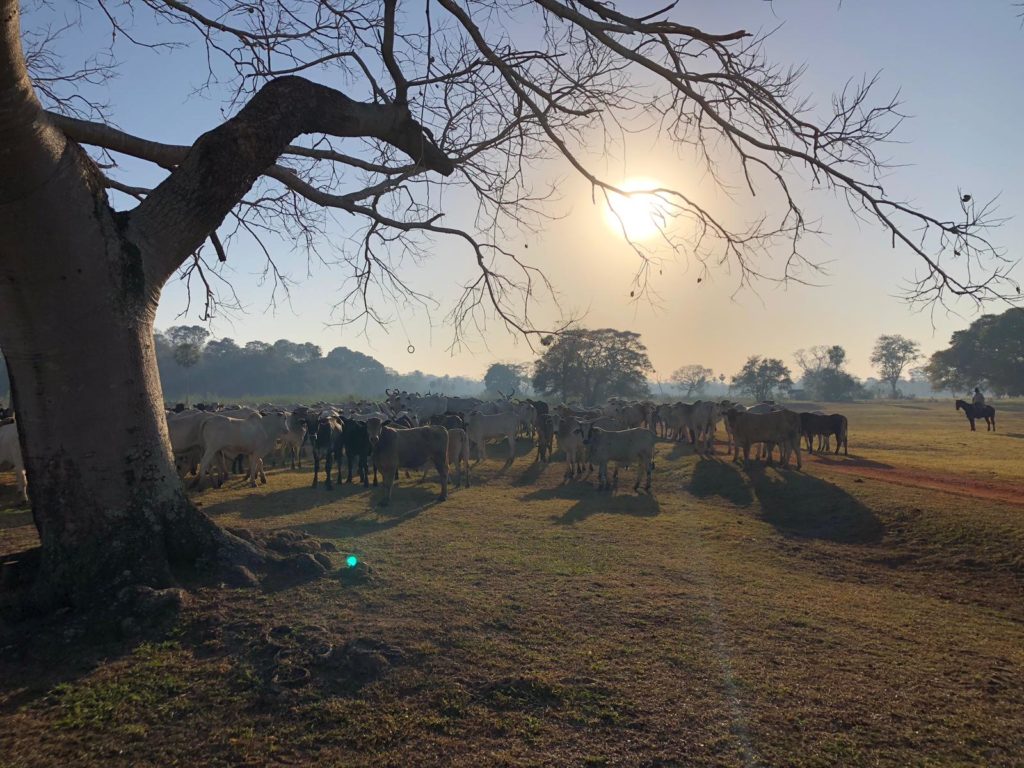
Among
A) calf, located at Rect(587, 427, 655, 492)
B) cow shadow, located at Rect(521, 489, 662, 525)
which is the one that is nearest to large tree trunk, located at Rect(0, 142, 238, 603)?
cow shadow, located at Rect(521, 489, 662, 525)

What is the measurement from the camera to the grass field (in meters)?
3.44

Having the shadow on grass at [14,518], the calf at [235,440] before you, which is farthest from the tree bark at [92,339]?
the calf at [235,440]

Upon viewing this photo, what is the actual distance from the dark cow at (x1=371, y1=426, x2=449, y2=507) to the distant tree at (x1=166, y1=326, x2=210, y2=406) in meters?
36.7

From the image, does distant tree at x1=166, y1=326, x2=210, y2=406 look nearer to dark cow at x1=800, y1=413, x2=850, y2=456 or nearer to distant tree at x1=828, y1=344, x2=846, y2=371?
dark cow at x1=800, y1=413, x2=850, y2=456

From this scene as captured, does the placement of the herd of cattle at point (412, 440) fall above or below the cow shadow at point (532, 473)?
above

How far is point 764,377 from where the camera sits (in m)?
88.2

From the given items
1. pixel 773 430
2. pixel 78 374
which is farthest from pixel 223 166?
pixel 773 430

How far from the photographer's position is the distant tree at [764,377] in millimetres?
87062

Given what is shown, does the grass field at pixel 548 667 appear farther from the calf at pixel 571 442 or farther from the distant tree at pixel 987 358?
the distant tree at pixel 987 358

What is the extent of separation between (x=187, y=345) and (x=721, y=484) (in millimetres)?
62860

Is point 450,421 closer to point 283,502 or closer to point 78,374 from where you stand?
point 283,502

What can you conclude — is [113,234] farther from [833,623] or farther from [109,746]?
[833,623]

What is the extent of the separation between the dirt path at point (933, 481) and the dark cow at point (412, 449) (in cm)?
1090

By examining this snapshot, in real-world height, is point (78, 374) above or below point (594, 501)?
above
